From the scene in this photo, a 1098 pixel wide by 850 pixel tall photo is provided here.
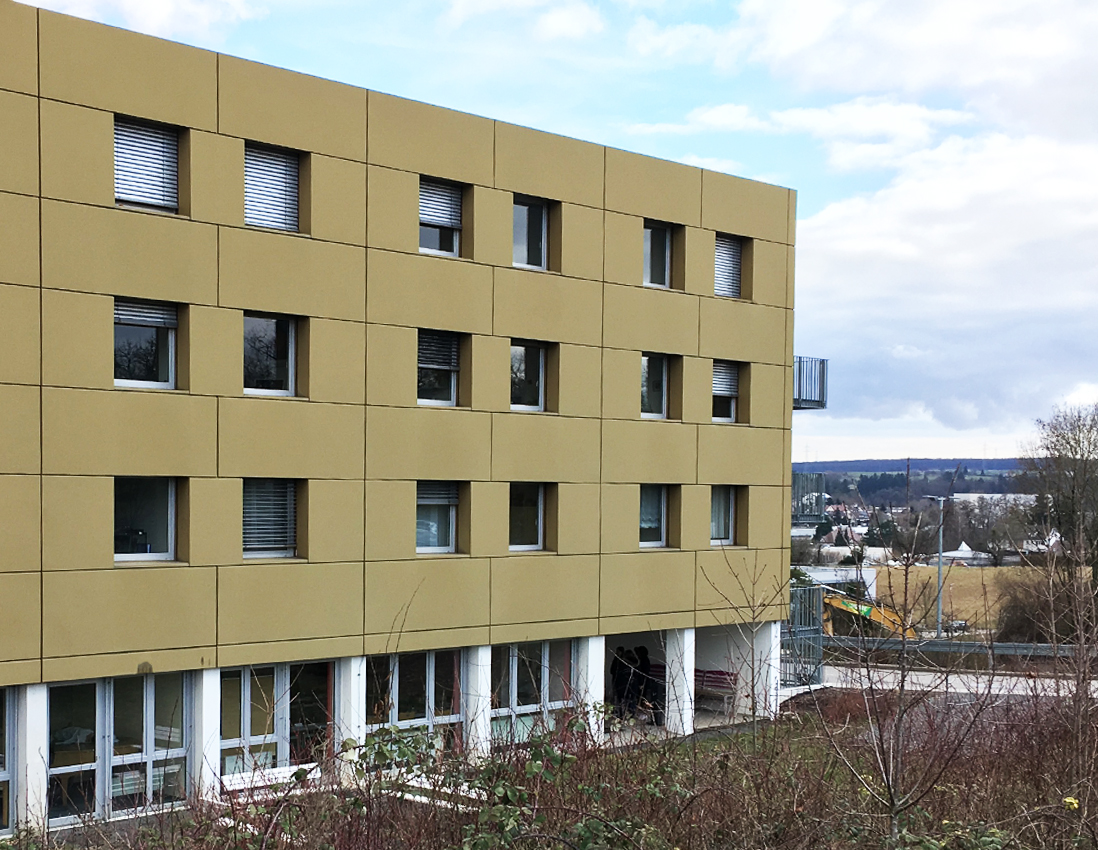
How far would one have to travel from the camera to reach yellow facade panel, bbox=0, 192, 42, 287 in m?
15.5

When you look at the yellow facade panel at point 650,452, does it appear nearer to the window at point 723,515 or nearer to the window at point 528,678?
the window at point 723,515

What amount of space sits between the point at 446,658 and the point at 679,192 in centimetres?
979

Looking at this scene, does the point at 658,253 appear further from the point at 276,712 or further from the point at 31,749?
the point at 31,749

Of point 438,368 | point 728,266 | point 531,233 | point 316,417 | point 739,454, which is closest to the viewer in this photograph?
point 316,417

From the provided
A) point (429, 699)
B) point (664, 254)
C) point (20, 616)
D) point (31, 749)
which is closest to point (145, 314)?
point (20, 616)

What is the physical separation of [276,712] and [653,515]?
8324mm

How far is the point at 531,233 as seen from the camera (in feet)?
70.6

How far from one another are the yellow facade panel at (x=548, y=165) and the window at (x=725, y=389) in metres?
4.53

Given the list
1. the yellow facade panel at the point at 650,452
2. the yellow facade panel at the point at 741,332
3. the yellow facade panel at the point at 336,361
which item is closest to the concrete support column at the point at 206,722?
the yellow facade panel at the point at 336,361

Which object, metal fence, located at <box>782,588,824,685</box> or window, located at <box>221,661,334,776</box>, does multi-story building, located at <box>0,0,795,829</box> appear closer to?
window, located at <box>221,661,334,776</box>

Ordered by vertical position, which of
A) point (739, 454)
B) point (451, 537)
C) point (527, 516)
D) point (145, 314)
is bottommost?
point (451, 537)

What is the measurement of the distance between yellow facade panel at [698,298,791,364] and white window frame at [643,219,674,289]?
33.4 inches

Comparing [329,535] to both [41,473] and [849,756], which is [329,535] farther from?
[849,756]

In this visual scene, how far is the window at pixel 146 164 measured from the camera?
16719 mm
